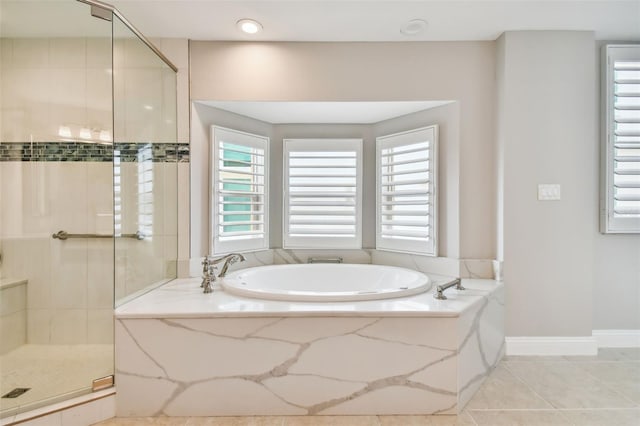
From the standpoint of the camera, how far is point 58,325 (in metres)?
2.13

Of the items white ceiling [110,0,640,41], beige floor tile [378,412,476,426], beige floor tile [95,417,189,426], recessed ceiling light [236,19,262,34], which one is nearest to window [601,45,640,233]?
white ceiling [110,0,640,41]

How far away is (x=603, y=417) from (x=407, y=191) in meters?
1.74

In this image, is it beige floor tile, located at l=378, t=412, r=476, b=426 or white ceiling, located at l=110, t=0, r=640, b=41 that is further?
white ceiling, located at l=110, t=0, r=640, b=41

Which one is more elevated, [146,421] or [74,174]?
[74,174]

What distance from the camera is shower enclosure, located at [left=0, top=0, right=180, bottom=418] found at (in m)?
1.98

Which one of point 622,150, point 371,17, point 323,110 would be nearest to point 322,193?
point 323,110

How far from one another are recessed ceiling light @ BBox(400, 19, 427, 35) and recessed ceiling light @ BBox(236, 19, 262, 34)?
99 cm

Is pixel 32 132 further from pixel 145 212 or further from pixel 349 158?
pixel 349 158

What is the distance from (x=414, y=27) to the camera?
6.95ft

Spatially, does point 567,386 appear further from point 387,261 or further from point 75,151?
point 75,151

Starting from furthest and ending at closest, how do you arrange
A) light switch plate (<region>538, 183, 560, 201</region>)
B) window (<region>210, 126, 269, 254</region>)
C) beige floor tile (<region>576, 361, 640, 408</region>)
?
window (<region>210, 126, 269, 254</region>) < light switch plate (<region>538, 183, 560, 201</region>) < beige floor tile (<region>576, 361, 640, 408</region>)

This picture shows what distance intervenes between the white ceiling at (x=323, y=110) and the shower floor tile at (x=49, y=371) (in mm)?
1827

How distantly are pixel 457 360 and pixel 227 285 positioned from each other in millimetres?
1349

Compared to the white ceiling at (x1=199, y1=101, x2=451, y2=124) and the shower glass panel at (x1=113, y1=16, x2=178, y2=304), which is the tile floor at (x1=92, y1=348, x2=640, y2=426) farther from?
the white ceiling at (x1=199, y1=101, x2=451, y2=124)
